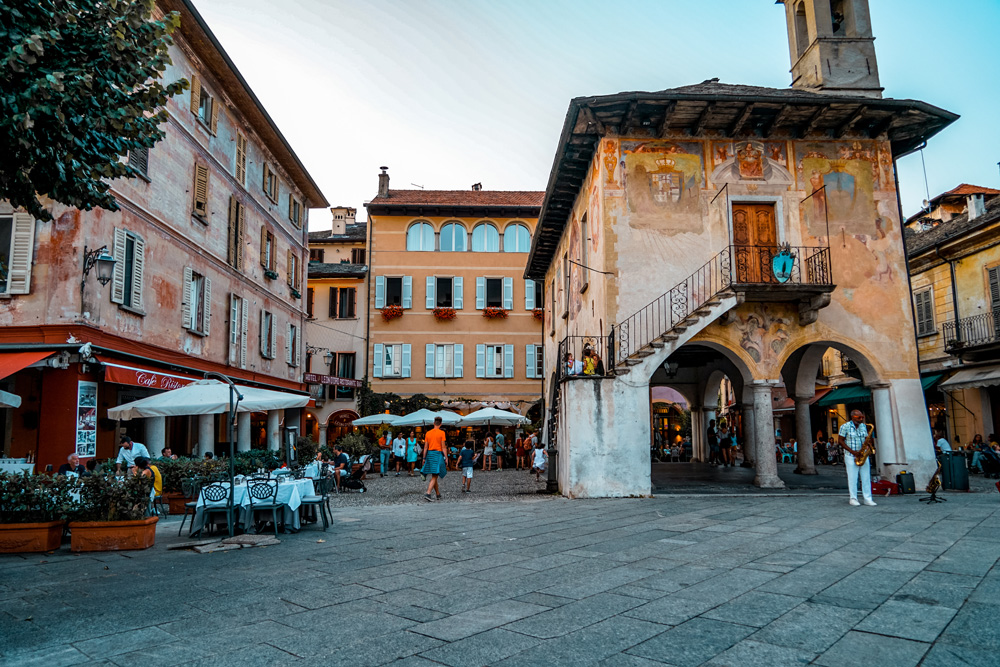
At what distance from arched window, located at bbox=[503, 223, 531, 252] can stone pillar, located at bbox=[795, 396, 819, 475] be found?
771 inches

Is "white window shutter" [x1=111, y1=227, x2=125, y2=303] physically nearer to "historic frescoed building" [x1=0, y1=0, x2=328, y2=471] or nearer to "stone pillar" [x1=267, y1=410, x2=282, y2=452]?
"historic frescoed building" [x1=0, y1=0, x2=328, y2=471]

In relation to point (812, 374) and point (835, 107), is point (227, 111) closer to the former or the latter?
point (835, 107)

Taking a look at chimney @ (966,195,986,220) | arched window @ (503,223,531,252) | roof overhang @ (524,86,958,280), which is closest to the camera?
roof overhang @ (524,86,958,280)

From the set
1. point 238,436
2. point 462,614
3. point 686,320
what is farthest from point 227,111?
point 462,614

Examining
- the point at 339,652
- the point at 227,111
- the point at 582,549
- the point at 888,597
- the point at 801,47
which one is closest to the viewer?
Answer: the point at 339,652

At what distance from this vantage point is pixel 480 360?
3522 cm

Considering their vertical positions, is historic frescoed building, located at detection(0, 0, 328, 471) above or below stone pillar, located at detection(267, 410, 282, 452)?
above

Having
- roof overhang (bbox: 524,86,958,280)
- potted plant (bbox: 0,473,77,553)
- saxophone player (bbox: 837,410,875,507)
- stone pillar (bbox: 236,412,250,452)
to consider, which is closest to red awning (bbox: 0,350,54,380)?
potted plant (bbox: 0,473,77,553)

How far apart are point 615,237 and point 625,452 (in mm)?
4599

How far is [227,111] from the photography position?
20.8m

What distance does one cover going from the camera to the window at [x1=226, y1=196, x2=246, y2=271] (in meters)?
20.9

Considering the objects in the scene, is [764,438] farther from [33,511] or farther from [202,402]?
[33,511]

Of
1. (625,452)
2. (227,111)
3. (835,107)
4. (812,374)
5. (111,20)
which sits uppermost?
(227,111)

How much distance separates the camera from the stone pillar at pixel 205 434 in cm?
1828
